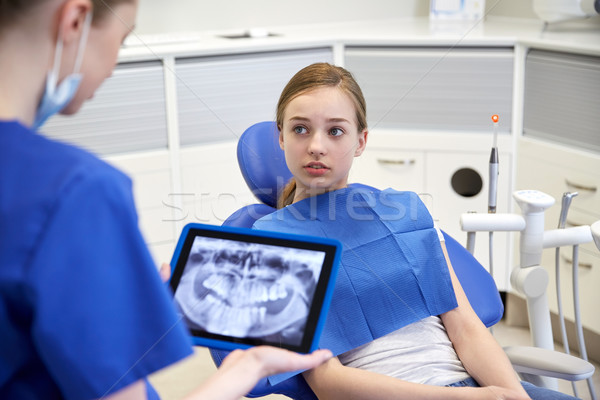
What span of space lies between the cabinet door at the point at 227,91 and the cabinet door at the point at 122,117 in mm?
81

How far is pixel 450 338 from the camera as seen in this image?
4.18ft

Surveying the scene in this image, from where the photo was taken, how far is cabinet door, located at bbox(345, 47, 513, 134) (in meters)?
2.31

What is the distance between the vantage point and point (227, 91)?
2324 millimetres

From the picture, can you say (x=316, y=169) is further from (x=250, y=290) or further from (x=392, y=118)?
(x=392, y=118)

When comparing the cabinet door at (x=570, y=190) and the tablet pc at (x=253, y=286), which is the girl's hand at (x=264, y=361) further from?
the cabinet door at (x=570, y=190)

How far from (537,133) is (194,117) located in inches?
44.9

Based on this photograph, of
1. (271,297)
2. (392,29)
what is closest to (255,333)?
(271,297)

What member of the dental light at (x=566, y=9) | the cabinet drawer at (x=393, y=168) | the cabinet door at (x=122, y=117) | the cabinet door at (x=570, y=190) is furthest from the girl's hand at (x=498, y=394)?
the dental light at (x=566, y=9)

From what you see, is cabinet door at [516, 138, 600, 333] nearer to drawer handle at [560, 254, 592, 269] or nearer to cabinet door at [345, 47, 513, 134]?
Result: drawer handle at [560, 254, 592, 269]

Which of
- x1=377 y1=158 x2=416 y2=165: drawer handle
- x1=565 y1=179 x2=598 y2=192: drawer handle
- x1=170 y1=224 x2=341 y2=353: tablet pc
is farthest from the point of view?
x1=377 y1=158 x2=416 y2=165: drawer handle

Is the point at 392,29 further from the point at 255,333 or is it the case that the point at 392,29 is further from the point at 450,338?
the point at 255,333

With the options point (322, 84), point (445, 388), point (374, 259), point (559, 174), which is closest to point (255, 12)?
point (559, 174)

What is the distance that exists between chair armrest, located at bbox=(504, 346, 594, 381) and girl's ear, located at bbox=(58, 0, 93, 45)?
1.05m

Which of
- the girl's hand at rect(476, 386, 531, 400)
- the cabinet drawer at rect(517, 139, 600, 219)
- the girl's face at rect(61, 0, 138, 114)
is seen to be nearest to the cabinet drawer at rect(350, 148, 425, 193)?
the cabinet drawer at rect(517, 139, 600, 219)
